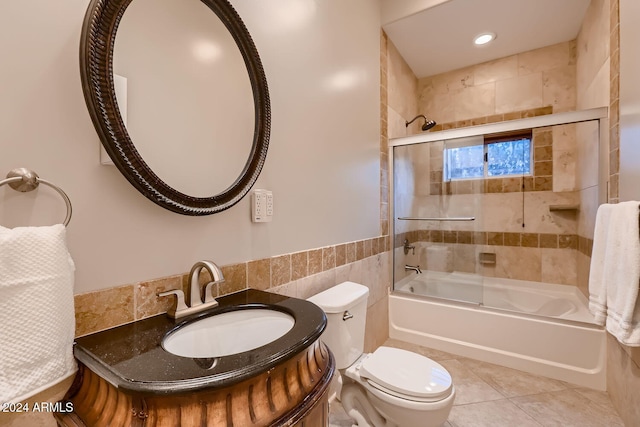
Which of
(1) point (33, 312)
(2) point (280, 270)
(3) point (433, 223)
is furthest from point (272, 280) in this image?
(3) point (433, 223)

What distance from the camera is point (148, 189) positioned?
2.78 ft

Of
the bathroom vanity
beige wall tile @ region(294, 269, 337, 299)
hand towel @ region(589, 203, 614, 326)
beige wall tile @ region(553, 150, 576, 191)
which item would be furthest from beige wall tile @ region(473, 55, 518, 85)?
the bathroom vanity

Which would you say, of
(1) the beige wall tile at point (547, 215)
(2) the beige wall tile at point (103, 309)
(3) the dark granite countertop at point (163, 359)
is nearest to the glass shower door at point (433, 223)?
(1) the beige wall tile at point (547, 215)

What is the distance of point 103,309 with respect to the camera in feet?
2.55

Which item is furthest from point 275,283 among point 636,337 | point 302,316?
point 636,337

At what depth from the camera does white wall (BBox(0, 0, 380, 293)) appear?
2.21 ft

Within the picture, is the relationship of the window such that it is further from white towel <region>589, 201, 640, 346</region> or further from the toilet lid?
the toilet lid

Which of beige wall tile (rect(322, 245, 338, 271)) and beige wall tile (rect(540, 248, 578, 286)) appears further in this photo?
beige wall tile (rect(540, 248, 578, 286))

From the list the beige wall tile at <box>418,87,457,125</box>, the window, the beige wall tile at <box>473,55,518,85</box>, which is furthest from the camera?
the beige wall tile at <box>418,87,457,125</box>

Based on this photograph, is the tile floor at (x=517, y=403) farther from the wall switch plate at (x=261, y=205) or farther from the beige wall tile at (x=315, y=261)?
the wall switch plate at (x=261, y=205)

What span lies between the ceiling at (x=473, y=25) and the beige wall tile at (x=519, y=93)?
10.8 inches

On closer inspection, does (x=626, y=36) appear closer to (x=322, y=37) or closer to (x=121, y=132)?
(x=322, y=37)

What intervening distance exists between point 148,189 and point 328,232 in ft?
3.34

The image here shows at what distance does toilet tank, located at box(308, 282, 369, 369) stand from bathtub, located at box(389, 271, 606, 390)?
1092mm
